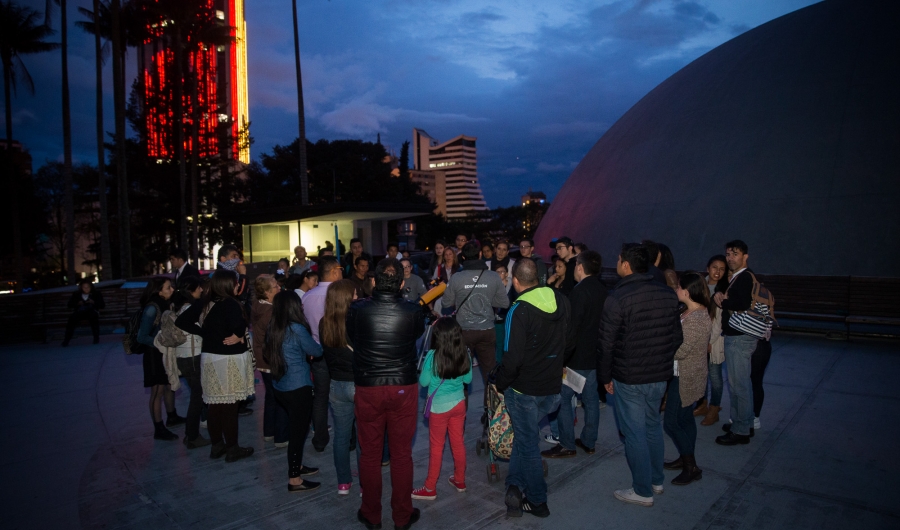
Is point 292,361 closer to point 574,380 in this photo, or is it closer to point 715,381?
point 574,380

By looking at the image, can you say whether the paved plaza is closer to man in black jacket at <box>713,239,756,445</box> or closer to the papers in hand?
man in black jacket at <box>713,239,756,445</box>

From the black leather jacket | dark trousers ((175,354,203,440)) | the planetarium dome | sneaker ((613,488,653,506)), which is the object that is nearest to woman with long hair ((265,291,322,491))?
the black leather jacket

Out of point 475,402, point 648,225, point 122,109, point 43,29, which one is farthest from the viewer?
point 43,29

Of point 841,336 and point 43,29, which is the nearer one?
point 841,336

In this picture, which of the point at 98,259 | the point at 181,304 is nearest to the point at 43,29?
the point at 98,259

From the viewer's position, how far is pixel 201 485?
4.57 metres

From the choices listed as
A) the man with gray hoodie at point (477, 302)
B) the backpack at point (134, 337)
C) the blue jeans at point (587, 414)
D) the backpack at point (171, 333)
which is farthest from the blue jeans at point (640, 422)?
the backpack at point (134, 337)

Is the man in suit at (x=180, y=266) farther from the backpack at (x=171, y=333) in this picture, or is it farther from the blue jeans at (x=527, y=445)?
the blue jeans at (x=527, y=445)

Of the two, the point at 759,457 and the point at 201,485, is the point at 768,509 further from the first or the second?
the point at 201,485

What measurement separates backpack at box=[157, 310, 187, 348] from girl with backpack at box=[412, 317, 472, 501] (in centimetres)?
295

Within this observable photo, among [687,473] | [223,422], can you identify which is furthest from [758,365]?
[223,422]

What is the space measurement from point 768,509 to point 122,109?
2713 cm

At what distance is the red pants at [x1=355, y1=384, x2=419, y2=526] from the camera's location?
11.8 ft

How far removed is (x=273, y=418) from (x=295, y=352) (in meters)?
1.80
